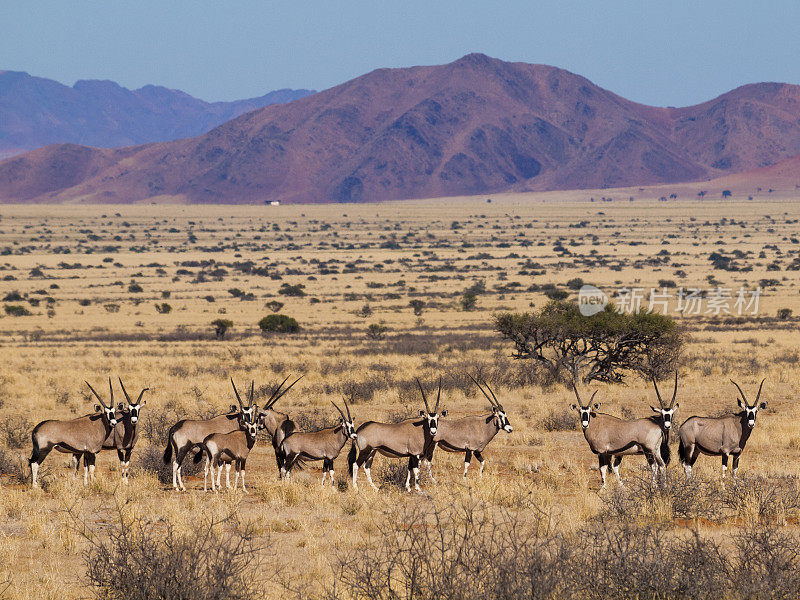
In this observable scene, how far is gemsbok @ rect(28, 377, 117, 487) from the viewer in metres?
14.3

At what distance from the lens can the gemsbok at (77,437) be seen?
47.1 ft

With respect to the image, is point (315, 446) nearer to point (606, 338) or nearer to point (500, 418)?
point (500, 418)

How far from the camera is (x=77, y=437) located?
14.6 metres

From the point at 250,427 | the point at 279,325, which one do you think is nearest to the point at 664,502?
the point at 250,427

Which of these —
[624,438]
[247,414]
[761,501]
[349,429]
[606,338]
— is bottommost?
[606,338]

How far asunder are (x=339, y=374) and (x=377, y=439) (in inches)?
590

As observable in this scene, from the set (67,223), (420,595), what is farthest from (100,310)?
(67,223)

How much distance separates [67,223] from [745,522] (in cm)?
16655

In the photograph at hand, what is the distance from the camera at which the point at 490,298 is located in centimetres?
5838

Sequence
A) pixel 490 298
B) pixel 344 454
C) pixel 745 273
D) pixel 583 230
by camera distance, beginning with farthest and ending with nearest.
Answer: pixel 583 230 < pixel 745 273 < pixel 490 298 < pixel 344 454

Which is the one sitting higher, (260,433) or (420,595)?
(420,595)

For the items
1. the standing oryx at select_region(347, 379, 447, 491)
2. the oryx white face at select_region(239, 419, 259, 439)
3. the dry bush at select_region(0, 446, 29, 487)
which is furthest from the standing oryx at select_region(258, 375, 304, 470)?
the dry bush at select_region(0, 446, 29, 487)

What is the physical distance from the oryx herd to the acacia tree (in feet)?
37.9

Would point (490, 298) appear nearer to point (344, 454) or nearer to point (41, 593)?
point (344, 454)
